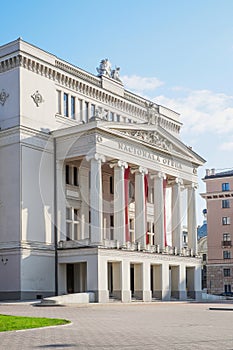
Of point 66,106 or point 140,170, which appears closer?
point 140,170

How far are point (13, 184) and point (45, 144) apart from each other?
459 centimetres

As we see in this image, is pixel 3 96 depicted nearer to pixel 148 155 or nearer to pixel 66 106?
pixel 66 106

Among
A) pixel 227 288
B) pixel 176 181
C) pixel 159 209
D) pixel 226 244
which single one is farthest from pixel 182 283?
pixel 226 244

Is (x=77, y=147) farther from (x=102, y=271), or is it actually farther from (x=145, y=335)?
(x=145, y=335)

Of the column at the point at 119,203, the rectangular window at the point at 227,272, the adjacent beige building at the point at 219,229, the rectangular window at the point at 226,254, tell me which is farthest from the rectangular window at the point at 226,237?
the column at the point at 119,203

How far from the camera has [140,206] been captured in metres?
54.9

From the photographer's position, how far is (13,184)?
161ft

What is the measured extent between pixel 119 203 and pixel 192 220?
14.4 metres

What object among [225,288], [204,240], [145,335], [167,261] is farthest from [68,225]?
[204,240]

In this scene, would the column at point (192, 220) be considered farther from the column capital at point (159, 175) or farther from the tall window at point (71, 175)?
the tall window at point (71, 175)

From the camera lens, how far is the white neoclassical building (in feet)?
159

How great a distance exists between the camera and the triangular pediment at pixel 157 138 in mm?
53003

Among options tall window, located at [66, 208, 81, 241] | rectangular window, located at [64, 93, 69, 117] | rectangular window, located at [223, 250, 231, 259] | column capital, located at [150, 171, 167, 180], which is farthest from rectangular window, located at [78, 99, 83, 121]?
rectangular window, located at [223, 250, 231, 259]

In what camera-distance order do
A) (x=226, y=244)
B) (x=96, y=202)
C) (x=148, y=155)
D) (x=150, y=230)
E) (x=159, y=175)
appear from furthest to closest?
(x=226, y=244), (x=150, y=230), (x=159, y=175), (x=148, y=155), (x=96, y=202)
